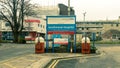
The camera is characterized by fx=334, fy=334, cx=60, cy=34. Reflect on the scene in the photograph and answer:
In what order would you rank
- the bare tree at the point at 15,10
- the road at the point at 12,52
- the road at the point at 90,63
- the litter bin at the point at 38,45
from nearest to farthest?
the road at the point at 90,63, the road at the point at 12,52, the litter bin at the point at 38,45, the bare tree at the point at 15,10

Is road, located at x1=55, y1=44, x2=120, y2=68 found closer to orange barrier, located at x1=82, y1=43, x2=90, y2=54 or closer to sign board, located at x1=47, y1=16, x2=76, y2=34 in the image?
orange barrier, located at x1=82, y1=43, x2=90, y2=54

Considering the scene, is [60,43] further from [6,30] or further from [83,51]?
[6,30]

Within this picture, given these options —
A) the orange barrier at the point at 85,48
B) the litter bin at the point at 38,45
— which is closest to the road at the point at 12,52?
the litter bin at the point at 38,45

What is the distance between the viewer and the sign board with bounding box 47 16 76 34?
99.3 feet

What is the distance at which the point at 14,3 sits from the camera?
219 ft

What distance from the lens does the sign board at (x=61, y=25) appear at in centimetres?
3028

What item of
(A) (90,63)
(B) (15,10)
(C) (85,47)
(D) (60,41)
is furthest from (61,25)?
(B) (15,10)

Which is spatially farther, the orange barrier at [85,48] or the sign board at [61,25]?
the sign board at [61,25]

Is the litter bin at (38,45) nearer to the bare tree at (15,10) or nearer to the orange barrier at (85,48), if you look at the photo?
the orange barrier at (85,48)

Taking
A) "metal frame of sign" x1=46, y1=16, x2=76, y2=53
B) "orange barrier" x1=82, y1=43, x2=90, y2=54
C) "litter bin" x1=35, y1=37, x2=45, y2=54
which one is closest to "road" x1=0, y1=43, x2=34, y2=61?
"litter bin" x1=35, y1=37, x2=45, y2=54

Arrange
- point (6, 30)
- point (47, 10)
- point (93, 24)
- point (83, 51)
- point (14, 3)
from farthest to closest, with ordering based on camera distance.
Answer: point (93, 24) < point (47, 10) < point (6, 30) < point (14, 3) < point (83, 51)

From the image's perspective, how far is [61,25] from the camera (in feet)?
99.6

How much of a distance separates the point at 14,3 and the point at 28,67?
51.9 m

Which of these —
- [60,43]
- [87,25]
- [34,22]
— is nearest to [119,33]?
[87,25]
